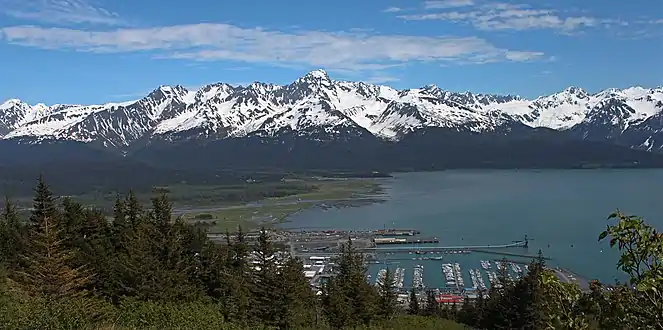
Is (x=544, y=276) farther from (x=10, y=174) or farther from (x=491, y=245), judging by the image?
(x=10, y=174)

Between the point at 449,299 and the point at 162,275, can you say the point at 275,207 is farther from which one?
the point at 162,275

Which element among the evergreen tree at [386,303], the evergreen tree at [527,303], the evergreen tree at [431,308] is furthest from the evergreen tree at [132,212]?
the evergreen tree at [527,303]

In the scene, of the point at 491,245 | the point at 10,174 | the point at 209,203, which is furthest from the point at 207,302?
the point at 10,174

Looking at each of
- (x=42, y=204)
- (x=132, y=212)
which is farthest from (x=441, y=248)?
(x=42, y=204)

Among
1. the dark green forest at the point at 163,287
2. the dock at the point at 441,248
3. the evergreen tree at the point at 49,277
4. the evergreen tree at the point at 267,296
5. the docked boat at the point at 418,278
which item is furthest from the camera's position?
the dock at the point at 441,248

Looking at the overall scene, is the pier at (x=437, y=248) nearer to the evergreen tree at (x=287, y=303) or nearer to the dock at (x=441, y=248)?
the dock at (x=441, y=248)

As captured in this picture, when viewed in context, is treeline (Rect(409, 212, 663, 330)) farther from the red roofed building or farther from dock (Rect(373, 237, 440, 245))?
dock (Rect(373, 237, 440, 245))

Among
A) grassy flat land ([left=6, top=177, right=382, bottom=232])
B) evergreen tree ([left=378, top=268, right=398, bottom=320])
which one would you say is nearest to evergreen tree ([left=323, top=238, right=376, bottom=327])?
evergreen tree ([left=378, top=268, right=398, bottom=320])
